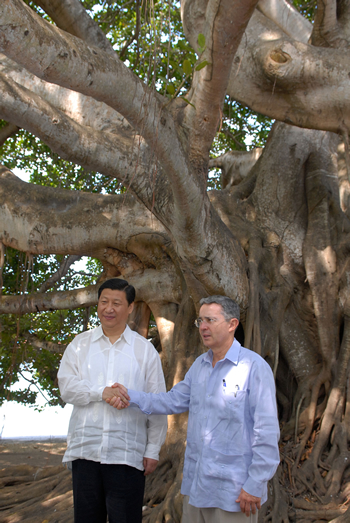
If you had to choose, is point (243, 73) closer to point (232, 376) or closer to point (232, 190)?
point (232, 190)

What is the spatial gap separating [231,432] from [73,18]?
3718mm

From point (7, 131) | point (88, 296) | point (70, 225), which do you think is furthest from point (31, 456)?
point (7, 131)

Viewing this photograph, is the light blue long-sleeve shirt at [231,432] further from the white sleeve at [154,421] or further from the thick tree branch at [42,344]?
the thick tree branch at [42,344]

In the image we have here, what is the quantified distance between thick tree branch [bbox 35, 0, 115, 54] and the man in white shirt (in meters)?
2.80

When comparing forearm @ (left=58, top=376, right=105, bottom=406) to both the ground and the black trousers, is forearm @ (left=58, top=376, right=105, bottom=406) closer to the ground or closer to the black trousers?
the black trousers

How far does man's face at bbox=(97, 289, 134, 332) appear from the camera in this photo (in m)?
2.26

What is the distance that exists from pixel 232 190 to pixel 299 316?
1.42 meters

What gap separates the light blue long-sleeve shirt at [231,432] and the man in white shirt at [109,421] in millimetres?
161

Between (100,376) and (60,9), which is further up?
(60,9)

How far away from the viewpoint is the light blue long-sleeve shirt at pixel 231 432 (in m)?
1.76

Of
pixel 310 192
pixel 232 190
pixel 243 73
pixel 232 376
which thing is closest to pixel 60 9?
pixel 243 73

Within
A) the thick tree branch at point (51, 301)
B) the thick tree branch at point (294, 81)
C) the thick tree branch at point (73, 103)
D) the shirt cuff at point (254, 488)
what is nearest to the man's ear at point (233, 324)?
the shirt cuff at point (254, 488)

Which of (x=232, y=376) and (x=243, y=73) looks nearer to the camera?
(x=232, y=376)

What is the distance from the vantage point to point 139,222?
423 cm
